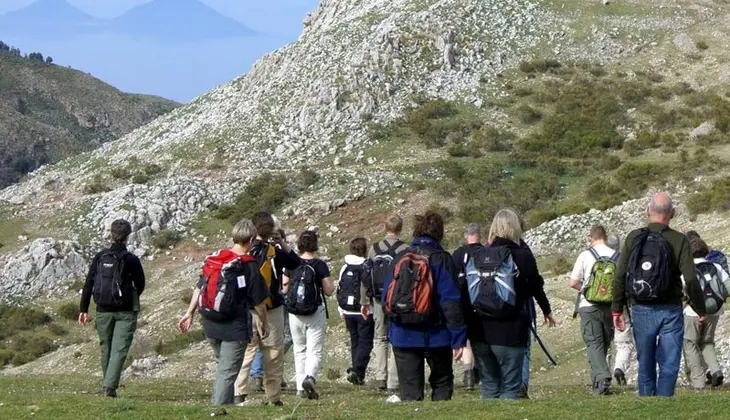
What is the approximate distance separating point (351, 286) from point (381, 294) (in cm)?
107

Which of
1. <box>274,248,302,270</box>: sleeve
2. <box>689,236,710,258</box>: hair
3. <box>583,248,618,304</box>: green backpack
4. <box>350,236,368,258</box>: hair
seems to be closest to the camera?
<box>274,248,302,270</box>: sleeve

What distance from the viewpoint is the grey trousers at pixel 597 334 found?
13.1 m

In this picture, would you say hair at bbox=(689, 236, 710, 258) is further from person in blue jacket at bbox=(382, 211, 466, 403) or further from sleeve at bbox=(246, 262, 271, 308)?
sleeve at bbox=(246, 262, 271, 308)

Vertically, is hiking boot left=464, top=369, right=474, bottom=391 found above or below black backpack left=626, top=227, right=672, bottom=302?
below

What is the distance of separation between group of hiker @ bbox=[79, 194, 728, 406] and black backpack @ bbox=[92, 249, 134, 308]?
0.05ft

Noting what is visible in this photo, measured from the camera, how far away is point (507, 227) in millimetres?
9922

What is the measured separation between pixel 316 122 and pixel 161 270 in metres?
15.1

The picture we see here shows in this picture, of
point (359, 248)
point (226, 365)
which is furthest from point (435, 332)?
point (359, 248)

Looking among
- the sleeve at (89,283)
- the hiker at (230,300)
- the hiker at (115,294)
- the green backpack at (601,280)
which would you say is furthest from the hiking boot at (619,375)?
the sleeve at (89,283)

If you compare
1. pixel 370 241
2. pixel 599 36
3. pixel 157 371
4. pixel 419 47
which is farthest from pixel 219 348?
pixel 599 36

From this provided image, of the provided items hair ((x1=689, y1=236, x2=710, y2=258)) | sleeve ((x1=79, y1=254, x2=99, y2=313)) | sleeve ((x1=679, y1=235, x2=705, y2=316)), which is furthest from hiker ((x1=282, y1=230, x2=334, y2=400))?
hair ((x1=689, y1=236, x2=710, y2=258))

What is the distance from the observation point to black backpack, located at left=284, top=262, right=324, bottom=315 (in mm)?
13023

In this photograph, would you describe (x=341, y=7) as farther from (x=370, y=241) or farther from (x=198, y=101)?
(x=370, y=241)

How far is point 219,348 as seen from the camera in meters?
11.4
